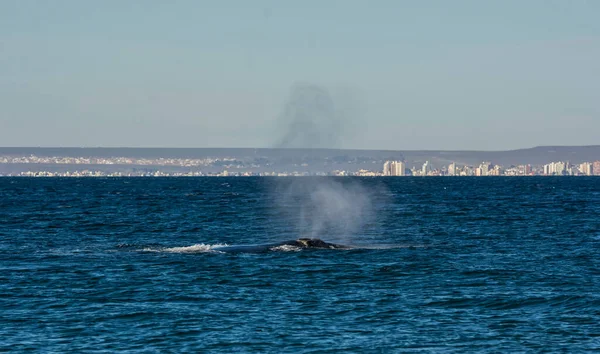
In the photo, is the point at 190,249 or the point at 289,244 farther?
the point at 190,249

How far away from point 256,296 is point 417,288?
656 centimetres

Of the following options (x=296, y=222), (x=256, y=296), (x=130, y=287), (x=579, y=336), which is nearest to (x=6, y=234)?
(x=296, y=222)

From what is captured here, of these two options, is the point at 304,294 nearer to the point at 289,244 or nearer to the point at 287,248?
the point at 287,248

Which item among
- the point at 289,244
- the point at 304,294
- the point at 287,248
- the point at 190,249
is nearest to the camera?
the point at 304,294

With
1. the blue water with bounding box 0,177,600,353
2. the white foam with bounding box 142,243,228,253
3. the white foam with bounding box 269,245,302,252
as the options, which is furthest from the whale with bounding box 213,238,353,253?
the blue water with bounding box 0,177,600,353

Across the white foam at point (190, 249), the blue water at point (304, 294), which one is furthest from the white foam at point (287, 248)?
the white foam at point (190, 249)

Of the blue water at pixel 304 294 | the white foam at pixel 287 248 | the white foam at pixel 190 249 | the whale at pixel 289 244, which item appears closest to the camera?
the blue water at pixel 304 294

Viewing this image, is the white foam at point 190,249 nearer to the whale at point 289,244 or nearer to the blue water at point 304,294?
the blue water at point 304,294

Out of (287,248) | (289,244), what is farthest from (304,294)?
(289,244)

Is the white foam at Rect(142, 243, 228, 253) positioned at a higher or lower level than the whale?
lower

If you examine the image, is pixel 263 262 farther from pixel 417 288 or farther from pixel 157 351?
pixel 157 351

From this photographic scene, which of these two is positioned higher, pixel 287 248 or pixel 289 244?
pixel 289 244

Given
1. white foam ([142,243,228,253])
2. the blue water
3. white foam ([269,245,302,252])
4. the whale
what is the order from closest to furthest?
the blue water → white foam ([269,245,302,252]) → the whale → white foam ([142,243,228,253])

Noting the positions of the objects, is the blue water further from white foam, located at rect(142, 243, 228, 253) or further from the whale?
the whale
